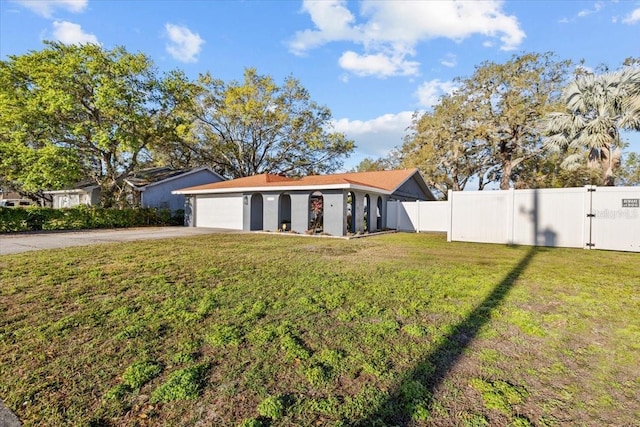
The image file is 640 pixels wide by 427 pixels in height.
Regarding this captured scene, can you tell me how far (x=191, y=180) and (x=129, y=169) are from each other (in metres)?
4.19

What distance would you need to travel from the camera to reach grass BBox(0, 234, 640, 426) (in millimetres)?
2229

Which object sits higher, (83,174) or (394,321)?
(83,174)

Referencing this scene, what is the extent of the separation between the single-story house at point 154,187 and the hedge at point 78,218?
1.72 meters

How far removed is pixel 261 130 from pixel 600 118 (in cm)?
2255

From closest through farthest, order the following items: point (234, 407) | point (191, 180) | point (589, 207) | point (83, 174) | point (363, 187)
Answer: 1. point (234, 407)
2. point (589, 207)
3. point (363, 187)
4. point (83, 174)
5. point (191, 180)

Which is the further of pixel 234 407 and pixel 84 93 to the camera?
pixel 84 93

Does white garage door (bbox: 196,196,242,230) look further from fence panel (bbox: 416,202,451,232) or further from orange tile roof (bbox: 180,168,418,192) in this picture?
fence panel (bbox: 416,202,451,232)

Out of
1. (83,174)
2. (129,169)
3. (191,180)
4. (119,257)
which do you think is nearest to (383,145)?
(191,180)

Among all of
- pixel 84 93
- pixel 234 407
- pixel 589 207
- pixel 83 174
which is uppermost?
pixel 84 93

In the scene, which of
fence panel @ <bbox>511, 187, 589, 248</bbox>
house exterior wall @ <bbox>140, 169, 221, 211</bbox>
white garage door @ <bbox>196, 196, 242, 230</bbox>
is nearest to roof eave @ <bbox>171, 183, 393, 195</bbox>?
white garage door @ <bbox>196, 196, 242, 230</bbox>

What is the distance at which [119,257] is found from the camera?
7.99m

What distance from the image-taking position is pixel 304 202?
1542 cm

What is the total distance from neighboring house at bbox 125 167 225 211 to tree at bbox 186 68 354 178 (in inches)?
148

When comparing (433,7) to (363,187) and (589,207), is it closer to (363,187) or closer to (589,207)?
(363,187)
